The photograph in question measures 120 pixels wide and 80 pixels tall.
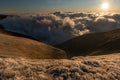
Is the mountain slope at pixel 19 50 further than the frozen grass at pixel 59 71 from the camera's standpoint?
Yes

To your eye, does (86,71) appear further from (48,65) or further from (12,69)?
(12,69)

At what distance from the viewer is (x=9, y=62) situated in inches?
769

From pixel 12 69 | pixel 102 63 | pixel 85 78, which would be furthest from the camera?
pixel 102 63

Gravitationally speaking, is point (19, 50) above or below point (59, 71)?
above

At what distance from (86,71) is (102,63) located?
2.39m

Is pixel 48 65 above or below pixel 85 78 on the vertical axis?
above

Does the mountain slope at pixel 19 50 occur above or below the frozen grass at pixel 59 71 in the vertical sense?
above

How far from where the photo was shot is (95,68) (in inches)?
714

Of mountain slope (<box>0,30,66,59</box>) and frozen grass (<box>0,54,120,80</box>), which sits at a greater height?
mountain slope (<box>0,30,66,59</box>)

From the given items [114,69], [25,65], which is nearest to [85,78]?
[114,69]

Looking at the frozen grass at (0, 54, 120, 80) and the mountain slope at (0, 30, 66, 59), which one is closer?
the frozen grass at (0, 54, 120, 80)

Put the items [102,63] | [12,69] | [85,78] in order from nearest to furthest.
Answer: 1. [85,78]
2. [12,69]
3. [102,63]

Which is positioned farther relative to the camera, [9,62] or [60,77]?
[9,62]

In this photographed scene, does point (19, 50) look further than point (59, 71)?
Yes
